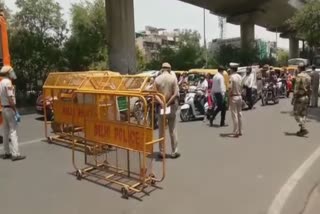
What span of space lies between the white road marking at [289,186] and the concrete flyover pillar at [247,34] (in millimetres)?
47312

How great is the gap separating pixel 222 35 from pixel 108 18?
6671 cm

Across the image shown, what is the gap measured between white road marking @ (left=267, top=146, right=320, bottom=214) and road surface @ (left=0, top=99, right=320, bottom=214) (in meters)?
0.02

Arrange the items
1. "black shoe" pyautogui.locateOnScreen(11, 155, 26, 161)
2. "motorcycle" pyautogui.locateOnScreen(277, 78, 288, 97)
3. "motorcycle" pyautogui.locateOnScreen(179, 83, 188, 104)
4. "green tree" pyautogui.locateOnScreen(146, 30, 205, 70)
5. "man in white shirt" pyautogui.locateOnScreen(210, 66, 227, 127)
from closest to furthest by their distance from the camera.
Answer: "black shoe" pyautogui.locateOnScreen(11, 155, 26, 161) → "man in white shirt" pyautogui.locateOnScreen(210, 66, 227, 127) → "motorcycle" pyautogui.locateOnScreen(179, 83, 188, 104) → "motorcycle" pyautogui.locateOnScreen(277, 78, 288, 97) → "green tree" pyautogui.locateOnScreen(146, 30, 205, 70)

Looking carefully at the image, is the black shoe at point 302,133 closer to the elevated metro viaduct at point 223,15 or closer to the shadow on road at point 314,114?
the shadow on road at point 314,114

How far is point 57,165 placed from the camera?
868 cm

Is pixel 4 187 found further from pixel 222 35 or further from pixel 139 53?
pixel 222 35

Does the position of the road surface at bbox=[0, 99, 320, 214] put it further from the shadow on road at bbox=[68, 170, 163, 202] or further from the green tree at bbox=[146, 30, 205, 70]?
the green tree at bbox=[146, 30, 205, 70]

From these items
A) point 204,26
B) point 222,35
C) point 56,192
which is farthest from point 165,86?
point 222,35

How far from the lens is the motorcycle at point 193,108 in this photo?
15.2 m

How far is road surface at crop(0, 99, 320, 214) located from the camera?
617 cm

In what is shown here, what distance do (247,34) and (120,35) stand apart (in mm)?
30015

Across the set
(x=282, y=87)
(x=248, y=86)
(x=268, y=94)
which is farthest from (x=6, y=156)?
(x=282, y=87)

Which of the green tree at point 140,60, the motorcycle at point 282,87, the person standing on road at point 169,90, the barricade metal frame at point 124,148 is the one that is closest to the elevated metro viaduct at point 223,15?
the green tree at point 140,60

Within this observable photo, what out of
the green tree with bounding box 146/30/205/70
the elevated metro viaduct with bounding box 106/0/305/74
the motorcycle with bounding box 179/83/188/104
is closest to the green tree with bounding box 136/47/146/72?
the green tree with bounding box 146/30/205/70
